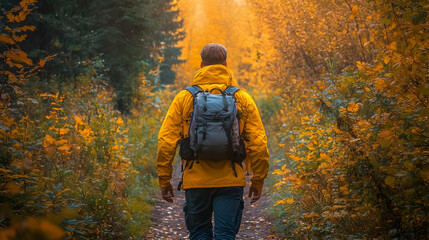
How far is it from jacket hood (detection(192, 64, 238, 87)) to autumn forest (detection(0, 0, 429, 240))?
3.41ft

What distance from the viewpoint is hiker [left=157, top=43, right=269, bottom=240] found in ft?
9.90

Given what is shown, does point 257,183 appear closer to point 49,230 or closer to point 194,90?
point 194,90

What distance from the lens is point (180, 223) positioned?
6410mm

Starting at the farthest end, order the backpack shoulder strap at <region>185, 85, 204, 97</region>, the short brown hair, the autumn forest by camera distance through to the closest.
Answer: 1. the short brown hair
2. the backpack shoulder strap at <region>185, 85, 204, 97</region>
3. the autumn forest

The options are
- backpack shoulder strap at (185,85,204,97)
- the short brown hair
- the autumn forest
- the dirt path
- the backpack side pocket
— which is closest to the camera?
the autumn forest

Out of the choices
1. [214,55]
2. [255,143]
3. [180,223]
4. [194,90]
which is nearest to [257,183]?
[255,143]

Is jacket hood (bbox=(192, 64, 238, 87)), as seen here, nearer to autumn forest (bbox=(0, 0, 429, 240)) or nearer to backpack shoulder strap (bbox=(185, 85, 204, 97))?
backpack shoulder strap (bbox=(185, 85, 204, 97))

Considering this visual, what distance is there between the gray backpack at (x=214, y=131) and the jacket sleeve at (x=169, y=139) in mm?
154

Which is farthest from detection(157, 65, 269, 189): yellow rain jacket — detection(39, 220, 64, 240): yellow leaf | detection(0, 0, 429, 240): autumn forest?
detection(39, 220, 64, 240): yellow leaf

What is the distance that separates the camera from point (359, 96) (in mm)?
4234

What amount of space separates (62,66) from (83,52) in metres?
0.88

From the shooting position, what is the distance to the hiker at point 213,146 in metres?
3.02

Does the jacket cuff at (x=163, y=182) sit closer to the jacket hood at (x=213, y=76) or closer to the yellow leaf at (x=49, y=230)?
the jacket hood at (x=213, y=76)

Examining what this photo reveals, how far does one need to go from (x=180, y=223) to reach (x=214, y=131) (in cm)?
384
